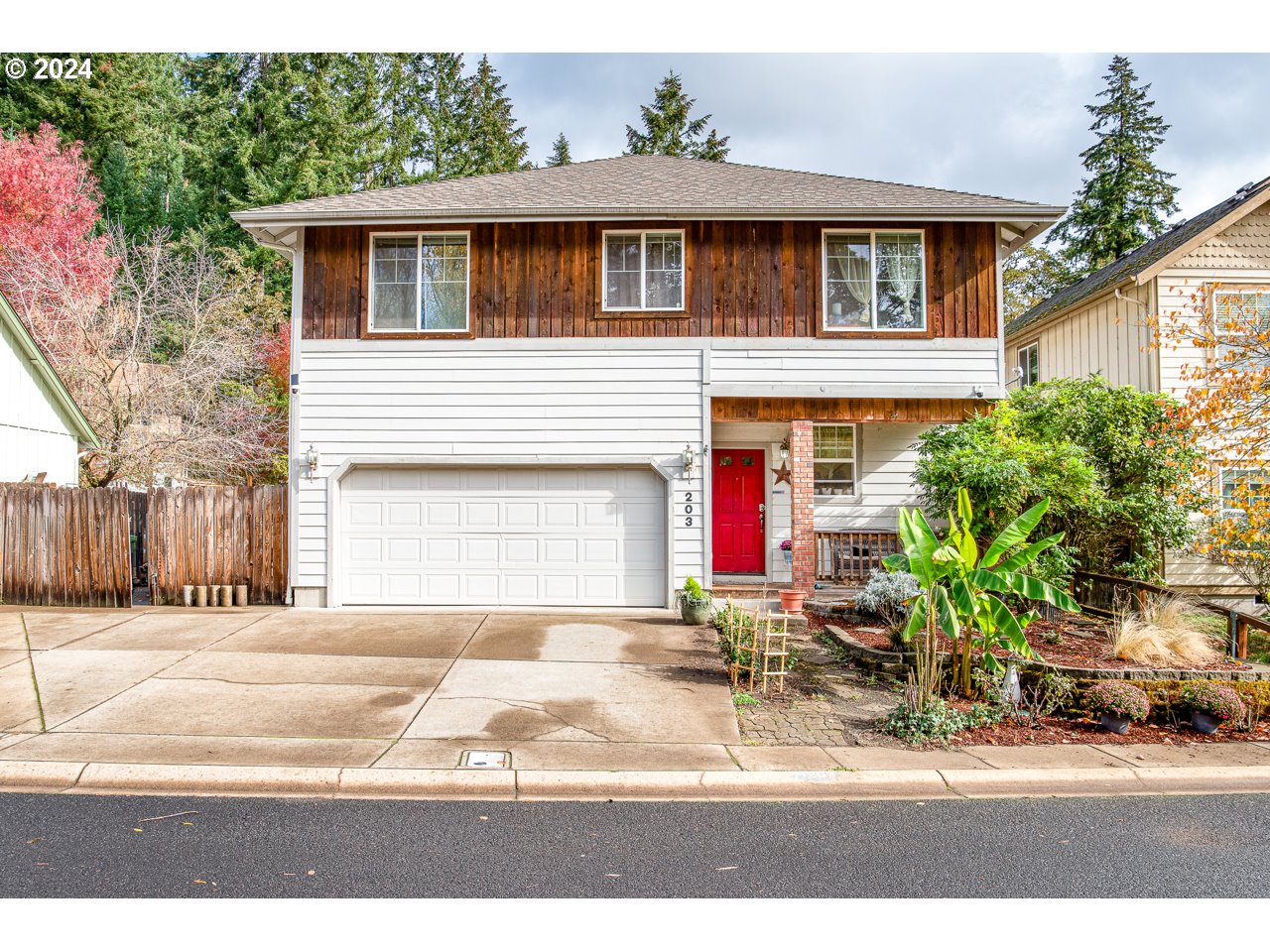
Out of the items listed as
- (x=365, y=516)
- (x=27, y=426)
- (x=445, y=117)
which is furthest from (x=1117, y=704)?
(x=445, y=117)

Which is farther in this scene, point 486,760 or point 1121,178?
point 1121,178

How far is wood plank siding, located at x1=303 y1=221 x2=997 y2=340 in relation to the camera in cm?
1154

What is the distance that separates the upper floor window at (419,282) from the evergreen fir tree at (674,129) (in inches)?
937

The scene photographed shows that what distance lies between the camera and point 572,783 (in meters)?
5.12

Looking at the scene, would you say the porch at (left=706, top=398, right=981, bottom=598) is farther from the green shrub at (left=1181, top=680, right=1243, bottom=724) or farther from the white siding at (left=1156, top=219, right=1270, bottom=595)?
the green shrub at (left=1181, top=680, right=1243, bottom=724)

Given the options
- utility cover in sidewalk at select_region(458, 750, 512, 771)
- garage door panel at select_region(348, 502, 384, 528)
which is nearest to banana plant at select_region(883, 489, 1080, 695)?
utility cover in sidewalk at select_region(458, 750, 512, 771)

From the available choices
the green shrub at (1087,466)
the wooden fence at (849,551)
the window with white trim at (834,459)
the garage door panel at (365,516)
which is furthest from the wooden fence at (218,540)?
the green shrub at (1087,466)

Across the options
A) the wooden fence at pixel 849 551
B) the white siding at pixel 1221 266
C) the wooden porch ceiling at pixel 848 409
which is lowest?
the wooden fence at pixel 849 551

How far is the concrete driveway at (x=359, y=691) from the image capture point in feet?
18.4

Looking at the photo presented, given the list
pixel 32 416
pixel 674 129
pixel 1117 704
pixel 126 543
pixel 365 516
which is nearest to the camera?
pixel 1117 704

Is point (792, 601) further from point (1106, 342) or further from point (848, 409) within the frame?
point (1106, 342)

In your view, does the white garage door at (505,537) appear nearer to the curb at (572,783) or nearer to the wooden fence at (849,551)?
the wooden fence at (849,551)

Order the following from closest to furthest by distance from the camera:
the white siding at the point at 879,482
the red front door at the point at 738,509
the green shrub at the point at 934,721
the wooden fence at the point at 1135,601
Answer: the green shrub at the point at 934,721 < the wooden fence at the point at 1135,601 < the white siding at the point at 879,482 < the red front door at the point at 738,509

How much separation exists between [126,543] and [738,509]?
34.0 ft
